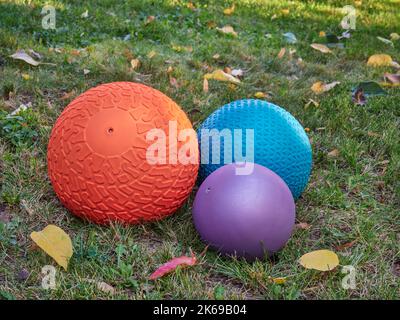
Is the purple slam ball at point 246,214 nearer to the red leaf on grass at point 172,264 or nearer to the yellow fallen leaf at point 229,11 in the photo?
the red leaf on grass at point 172,264

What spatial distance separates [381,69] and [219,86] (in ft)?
5.92

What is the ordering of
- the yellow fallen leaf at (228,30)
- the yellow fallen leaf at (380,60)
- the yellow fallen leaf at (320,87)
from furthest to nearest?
the yellow fallen leaf at (228,30)
the yellow fallen leaf at (380,60)
the yellow fallen leaf at (320,87)

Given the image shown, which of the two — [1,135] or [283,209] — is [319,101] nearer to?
[283,209]

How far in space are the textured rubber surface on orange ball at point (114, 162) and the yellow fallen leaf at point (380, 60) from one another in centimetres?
340

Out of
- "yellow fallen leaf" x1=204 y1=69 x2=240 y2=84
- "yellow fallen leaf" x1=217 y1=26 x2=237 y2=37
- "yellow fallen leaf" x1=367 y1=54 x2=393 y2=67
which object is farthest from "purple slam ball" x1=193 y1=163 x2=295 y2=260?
"yellow fallen leaf" x1=217 y1=26 x2=237 y2=37

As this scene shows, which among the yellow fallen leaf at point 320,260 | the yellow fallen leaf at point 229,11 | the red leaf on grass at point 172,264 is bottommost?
the yellow fallen leaf at point 229,11

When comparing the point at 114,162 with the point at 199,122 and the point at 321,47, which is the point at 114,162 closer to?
the point at 199,122

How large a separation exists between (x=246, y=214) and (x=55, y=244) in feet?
2.97

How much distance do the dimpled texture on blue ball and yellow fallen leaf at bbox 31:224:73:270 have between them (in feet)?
3.10

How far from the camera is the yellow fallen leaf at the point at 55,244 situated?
8.50ft

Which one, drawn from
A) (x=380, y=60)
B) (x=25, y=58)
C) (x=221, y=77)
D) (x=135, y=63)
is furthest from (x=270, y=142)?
(x=380, y=60)

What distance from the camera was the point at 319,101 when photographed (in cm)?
473

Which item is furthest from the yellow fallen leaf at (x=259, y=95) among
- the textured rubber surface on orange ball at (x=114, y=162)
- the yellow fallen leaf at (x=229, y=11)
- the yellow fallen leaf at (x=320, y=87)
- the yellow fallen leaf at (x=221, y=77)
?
the yellow fallen leaf at (x=229, y=11)

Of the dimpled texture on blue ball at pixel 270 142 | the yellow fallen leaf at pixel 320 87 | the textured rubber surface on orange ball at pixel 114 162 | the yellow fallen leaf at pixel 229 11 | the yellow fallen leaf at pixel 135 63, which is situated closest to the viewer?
the textured rubber surface on orange ball at pixel 114 162
